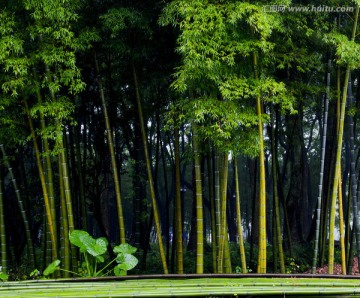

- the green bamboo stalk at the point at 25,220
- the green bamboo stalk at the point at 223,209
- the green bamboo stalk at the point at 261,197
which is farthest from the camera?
the green bamboo stalk at the point at 25,220

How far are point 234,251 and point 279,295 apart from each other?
19.7 ft

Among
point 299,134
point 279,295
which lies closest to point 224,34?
point 279,295

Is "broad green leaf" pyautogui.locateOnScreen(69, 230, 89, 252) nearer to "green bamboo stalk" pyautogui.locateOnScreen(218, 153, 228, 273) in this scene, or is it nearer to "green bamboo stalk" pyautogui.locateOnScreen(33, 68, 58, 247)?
"green bamboo stalk" pyautogui.locateOnScreen(33, 68, 58, 247)

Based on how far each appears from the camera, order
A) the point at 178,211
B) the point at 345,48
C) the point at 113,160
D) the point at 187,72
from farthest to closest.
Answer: the point at 178,211
the point at 113,160
the point at 345,48
the point at 187,72

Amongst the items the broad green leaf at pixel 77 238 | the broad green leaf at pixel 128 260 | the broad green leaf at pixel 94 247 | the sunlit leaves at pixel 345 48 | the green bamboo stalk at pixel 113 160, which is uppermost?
the sunlit leaves at pixel 345 48

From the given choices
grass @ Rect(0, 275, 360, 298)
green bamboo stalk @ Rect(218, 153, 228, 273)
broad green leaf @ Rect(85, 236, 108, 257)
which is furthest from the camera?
green bamboo stalk @ Rect(218, 153, 228, 273)

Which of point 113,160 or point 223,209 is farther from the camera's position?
point 113,160

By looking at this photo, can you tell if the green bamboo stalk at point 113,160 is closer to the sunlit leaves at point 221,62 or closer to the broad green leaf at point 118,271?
the broad green leaf at point 118,271

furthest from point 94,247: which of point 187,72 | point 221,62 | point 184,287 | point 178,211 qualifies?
point 221,62

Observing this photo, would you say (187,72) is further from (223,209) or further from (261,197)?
(223,209)

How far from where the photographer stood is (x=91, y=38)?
598 centimetres

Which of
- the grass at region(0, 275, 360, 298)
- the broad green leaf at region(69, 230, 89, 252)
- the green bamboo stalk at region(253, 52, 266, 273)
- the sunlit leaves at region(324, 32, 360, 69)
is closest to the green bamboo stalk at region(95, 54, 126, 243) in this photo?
the broad green leaf at region(69, 230, 89, 252)

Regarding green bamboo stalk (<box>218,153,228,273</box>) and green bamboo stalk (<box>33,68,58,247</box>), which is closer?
green bamboo stalk (<box>33,68,58,247</box>)

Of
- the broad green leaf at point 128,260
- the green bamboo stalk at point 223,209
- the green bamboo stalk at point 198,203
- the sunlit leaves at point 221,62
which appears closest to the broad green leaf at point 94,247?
the broad green leaf at point 128,260
